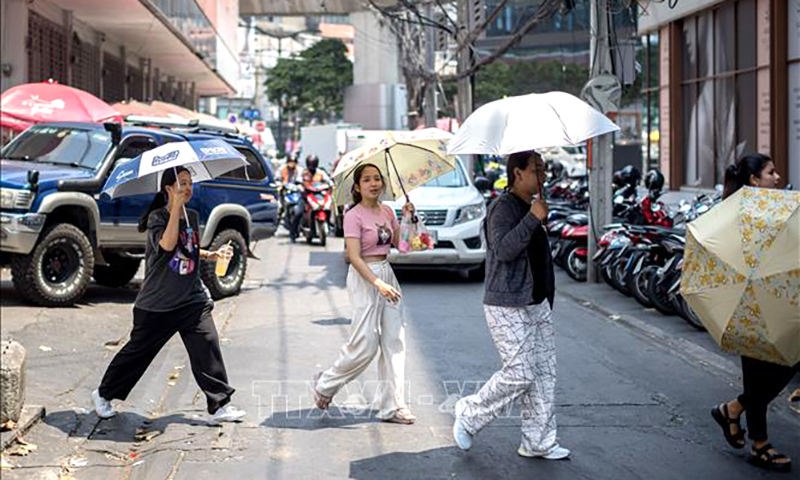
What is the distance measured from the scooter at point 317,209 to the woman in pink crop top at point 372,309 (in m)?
14.7

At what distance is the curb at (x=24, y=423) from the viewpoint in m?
6.50

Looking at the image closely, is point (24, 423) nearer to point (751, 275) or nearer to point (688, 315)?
point (751, 275)

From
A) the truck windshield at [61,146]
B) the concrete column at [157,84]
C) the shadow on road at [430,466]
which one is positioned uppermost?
the concrete column at [157,84]

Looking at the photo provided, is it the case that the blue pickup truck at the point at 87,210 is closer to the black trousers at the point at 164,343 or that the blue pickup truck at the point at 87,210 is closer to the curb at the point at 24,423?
the black trousers at the point at 164,343

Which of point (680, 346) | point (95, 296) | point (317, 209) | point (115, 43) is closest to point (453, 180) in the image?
point (317, 209)

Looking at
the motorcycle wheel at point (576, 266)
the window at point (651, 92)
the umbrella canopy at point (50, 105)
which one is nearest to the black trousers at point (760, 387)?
the motorcycle wheel at point (576, 266)

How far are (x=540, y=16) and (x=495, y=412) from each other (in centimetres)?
1024

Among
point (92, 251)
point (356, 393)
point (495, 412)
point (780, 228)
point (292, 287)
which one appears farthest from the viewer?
point (292, 287)

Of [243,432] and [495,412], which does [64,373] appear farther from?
[495,412]

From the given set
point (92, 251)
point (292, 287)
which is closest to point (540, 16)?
point (292, 287)

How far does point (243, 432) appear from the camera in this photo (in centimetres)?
726

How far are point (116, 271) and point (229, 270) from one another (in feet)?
4.95

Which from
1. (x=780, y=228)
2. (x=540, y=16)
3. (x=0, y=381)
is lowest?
(x=0, y=381)

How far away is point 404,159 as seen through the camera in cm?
838
